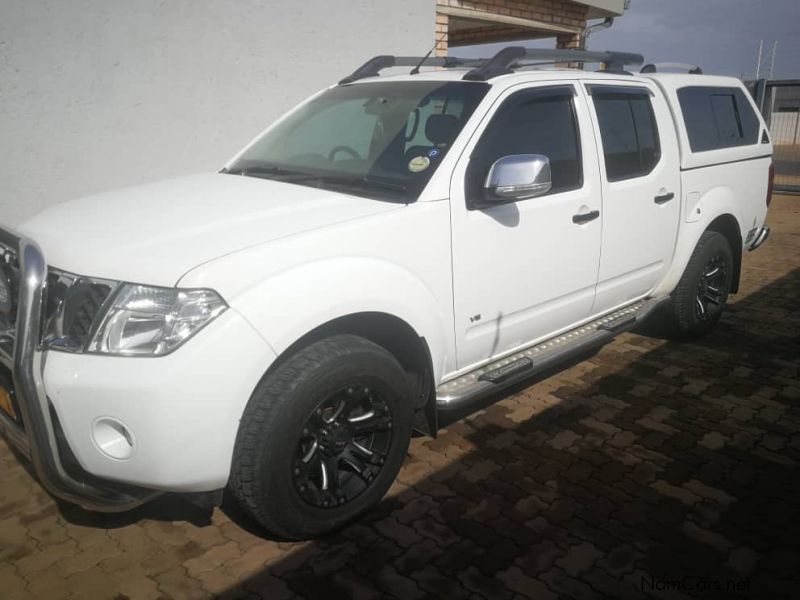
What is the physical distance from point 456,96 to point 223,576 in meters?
2.49

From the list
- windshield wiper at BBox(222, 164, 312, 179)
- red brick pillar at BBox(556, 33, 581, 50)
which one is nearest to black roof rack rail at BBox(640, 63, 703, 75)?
windshield wiper at BBox(222, 164, 312, 179)

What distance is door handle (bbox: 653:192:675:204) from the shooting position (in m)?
4.25

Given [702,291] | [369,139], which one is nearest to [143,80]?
[369,139]

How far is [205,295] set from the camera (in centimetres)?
228

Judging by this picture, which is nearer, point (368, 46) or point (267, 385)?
point (267, 385)

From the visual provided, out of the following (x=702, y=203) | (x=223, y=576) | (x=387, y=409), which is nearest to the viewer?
(x=223, y=576)

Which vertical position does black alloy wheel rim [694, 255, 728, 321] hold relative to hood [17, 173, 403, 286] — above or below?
below

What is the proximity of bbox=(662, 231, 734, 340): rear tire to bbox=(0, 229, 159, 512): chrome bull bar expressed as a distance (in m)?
3.86

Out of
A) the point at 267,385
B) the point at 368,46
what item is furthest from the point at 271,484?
the point at 368,46

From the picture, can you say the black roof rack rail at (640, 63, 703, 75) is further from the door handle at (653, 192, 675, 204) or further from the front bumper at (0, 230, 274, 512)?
the front bumper at (0, 230, 274, 512)

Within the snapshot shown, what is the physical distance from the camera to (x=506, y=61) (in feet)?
11.6

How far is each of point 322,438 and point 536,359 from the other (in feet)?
4.55

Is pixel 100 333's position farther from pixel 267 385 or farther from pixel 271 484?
pixel 271 484
